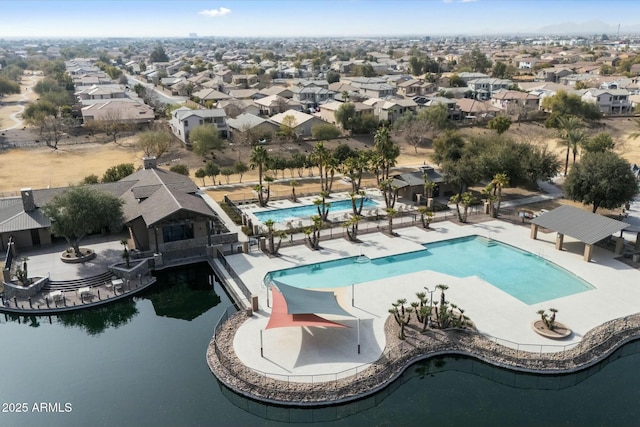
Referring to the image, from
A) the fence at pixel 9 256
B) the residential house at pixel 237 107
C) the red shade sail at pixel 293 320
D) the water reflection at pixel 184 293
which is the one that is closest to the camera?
the red shade sail at pixel 293 320

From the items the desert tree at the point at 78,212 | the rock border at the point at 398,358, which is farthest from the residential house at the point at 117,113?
the rock border at the point at 398,358

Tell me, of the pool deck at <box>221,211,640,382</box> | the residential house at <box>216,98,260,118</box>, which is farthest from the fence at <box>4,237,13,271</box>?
the residential house at <box>216,98,260,118</box>

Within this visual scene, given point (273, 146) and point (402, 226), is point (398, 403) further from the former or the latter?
point (273, 146)

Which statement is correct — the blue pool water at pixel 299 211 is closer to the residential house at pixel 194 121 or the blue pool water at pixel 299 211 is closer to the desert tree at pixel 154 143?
the desert tree at pixel 154 143

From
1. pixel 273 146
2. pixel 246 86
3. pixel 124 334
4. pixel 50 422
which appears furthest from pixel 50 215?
pixel 246 86

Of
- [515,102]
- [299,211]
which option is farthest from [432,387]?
[515,102]
